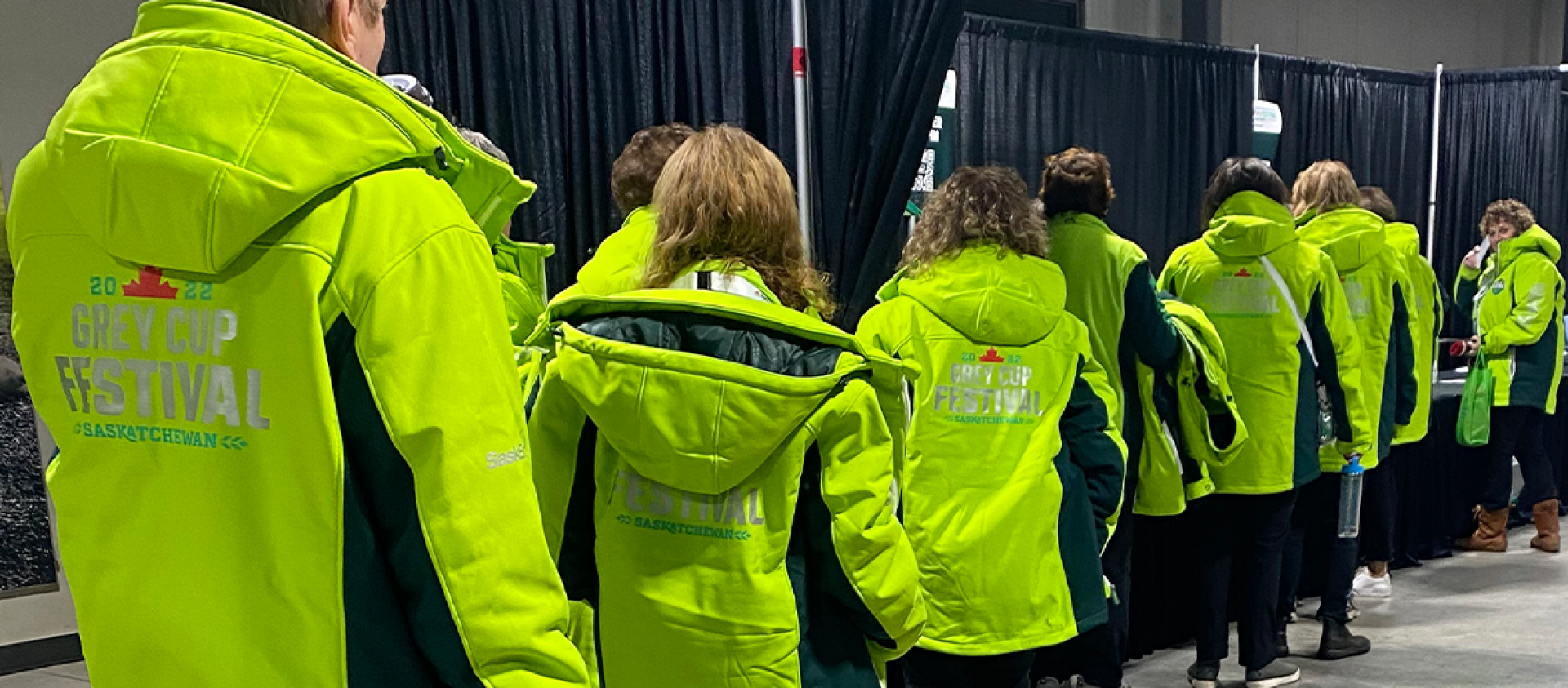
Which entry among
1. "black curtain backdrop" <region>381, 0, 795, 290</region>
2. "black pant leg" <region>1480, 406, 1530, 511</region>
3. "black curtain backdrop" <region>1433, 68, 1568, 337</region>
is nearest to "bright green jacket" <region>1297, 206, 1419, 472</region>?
"black pant leg" <region>1480, 406, 1530, 511</region>

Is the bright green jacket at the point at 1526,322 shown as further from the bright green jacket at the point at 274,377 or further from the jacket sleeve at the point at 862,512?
the bright green jacket at the point at 274,377

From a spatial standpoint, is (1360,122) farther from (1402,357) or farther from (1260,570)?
(1260,570)

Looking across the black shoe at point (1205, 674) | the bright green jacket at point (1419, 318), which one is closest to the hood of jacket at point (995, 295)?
the black shoe at point (1205, 674)

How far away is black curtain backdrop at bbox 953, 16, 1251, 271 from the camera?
4.64 meters

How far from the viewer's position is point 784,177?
1918mm

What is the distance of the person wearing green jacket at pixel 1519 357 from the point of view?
5.30 metres

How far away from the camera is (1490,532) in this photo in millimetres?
5484

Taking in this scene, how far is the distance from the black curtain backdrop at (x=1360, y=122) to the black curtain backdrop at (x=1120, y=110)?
2.00 feet

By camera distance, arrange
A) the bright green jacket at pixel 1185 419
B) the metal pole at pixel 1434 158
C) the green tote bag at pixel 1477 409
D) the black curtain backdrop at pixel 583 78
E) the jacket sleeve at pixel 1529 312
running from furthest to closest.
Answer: the metal pole at pixel 1434 158 → the jacket sleeve at pixel 1529 312 → the green tote bag at pixel 1477 409 → the bright green jacket at pixel 1185 419 → the black curtain backdrop at pixel 583 78

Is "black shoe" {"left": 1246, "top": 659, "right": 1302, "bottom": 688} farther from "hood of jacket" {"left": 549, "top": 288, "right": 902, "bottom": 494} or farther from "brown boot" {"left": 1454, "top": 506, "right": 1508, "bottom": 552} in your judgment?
"hood of jacket" {"left": 549, "top": 288, "right": 902, "bottom": 494}

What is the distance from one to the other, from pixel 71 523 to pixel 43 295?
0.67 feet

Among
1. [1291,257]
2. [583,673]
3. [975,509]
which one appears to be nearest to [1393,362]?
[1291,257]

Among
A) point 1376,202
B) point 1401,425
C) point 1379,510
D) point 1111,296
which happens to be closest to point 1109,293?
point 1111,296

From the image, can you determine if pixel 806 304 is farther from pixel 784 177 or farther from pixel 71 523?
pixel 71 523
